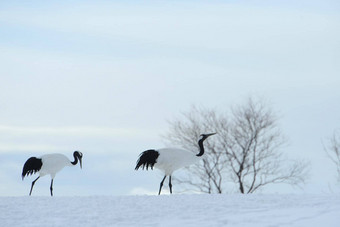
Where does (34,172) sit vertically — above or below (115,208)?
above

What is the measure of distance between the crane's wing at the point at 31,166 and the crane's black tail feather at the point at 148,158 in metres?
4.36

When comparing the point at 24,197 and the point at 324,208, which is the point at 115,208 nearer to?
the point at 24,197

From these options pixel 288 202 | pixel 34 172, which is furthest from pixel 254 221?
pixel 34 172

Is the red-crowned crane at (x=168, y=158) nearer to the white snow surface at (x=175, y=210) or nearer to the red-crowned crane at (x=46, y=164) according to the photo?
the white snow surface at (x=175, y=210)

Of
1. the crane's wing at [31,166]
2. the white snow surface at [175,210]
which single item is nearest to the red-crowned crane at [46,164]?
the crane's wing at [31,166]

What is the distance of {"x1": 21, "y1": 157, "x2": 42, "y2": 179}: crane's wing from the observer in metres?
23.5

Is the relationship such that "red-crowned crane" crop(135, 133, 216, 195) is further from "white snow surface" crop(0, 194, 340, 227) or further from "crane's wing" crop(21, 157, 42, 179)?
"crane's wing" crop(21, 157, 42, 179)

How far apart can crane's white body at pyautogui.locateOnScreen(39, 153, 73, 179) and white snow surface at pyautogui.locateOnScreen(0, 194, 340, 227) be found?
5.75m

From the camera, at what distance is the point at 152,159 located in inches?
823

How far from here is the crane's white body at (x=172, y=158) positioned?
20688mm

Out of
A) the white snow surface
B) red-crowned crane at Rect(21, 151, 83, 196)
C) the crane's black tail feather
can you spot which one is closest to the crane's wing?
red-crowned crane at Rect(21, 151, 83, 196)

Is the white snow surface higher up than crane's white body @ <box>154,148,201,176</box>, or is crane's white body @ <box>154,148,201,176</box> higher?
crane's white body @ <box>154,148,201,176</box>

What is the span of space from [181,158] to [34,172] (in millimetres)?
6150

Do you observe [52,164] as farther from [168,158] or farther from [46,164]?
[168,158]
